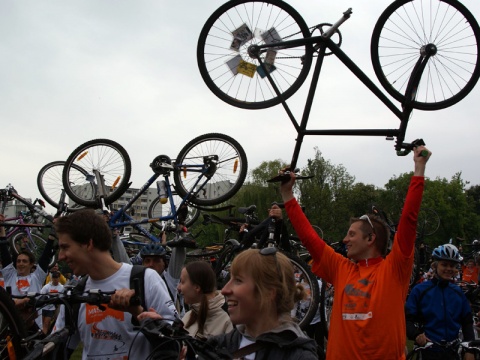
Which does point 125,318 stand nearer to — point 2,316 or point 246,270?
point 246,270

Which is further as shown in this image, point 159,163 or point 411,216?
point 159,163

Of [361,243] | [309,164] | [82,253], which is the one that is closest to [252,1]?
[361,243]

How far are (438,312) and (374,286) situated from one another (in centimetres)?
185

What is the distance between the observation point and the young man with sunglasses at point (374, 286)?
12.4 ft

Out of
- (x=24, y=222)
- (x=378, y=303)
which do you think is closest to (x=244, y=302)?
(x=378, y=303)

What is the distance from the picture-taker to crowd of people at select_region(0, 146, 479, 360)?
2.60 metres

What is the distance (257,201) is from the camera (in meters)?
48.2

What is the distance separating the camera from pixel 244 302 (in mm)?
2596

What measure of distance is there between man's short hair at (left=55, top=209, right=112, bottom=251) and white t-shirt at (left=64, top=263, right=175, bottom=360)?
21 cm

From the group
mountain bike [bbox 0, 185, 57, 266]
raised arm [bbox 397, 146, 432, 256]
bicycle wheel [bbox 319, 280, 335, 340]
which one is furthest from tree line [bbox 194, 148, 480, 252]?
raised arm [bbox 397, 146, 432, 256]

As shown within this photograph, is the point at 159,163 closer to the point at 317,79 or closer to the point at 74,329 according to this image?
the point at 317,79

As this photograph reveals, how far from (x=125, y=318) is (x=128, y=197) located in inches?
286

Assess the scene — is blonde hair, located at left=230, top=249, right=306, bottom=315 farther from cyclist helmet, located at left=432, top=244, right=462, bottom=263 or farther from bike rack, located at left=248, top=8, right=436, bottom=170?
cyclist helmet, located at left=432, top=244, right=462, bottom=263

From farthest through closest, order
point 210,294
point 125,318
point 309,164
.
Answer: point 309,164
point 210,294
point 125,318
